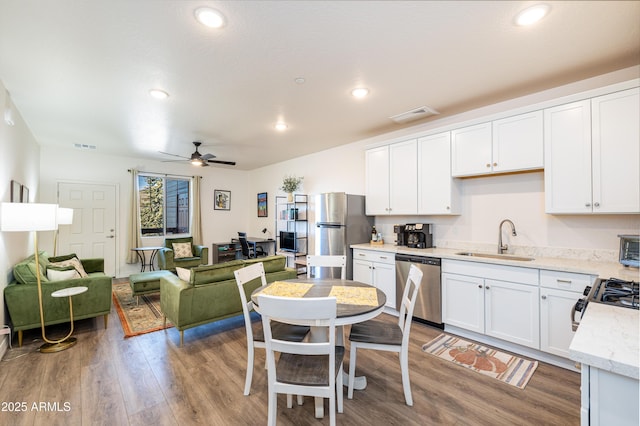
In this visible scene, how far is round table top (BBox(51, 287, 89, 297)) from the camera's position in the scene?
290 centimetres

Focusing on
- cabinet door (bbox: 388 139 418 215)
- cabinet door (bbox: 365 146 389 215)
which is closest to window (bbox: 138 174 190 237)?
cabinet door (bbox: 365 146 389 215)

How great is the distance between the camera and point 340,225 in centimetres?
427

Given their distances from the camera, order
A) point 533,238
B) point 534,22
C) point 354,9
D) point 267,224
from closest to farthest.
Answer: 1. point 354,9
2. point 534,22
3. point 533,238
4. point 267,224

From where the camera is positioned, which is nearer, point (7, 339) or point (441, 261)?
point (7, 339)

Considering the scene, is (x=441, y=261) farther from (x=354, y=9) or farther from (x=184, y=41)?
(x=184, y=41)

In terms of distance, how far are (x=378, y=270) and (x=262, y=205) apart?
4.44m

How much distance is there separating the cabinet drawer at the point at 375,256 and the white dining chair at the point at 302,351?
7.05ft

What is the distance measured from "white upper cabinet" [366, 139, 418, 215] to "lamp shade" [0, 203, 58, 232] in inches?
149

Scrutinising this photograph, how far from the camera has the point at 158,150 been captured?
559 cm

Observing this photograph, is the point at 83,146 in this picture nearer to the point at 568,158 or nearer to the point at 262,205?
the point at 262,205

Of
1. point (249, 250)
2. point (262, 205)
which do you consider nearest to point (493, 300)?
point (249, 250)

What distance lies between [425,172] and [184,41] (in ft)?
9.78

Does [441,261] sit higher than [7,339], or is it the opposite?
[441,261]

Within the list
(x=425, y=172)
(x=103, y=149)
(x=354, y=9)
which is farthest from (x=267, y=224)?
(x=354, y=9)
